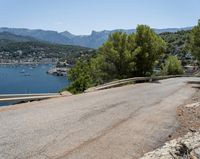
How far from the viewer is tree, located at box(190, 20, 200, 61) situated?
31.9 metres

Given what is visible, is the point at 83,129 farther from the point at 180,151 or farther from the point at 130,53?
the point at 130,53

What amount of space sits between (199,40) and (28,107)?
23259 millimetres

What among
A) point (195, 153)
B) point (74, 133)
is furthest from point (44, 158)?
point (195, 153)

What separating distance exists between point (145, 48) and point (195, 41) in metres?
Answer: 7.86

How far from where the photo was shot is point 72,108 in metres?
12.4

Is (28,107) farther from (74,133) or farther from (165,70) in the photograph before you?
(165,70)

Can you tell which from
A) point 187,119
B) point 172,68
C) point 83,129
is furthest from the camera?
point 172,68

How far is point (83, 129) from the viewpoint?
9.09 m

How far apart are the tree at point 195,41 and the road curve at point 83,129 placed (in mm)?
19945


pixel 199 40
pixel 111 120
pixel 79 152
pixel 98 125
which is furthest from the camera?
pixel 199 40

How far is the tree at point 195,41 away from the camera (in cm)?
3186

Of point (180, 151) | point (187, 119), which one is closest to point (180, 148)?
point (180, 151)

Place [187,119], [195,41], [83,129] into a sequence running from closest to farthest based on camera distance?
[83,129] → [187,119] → [195,41]

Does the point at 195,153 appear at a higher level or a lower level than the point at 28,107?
higher
